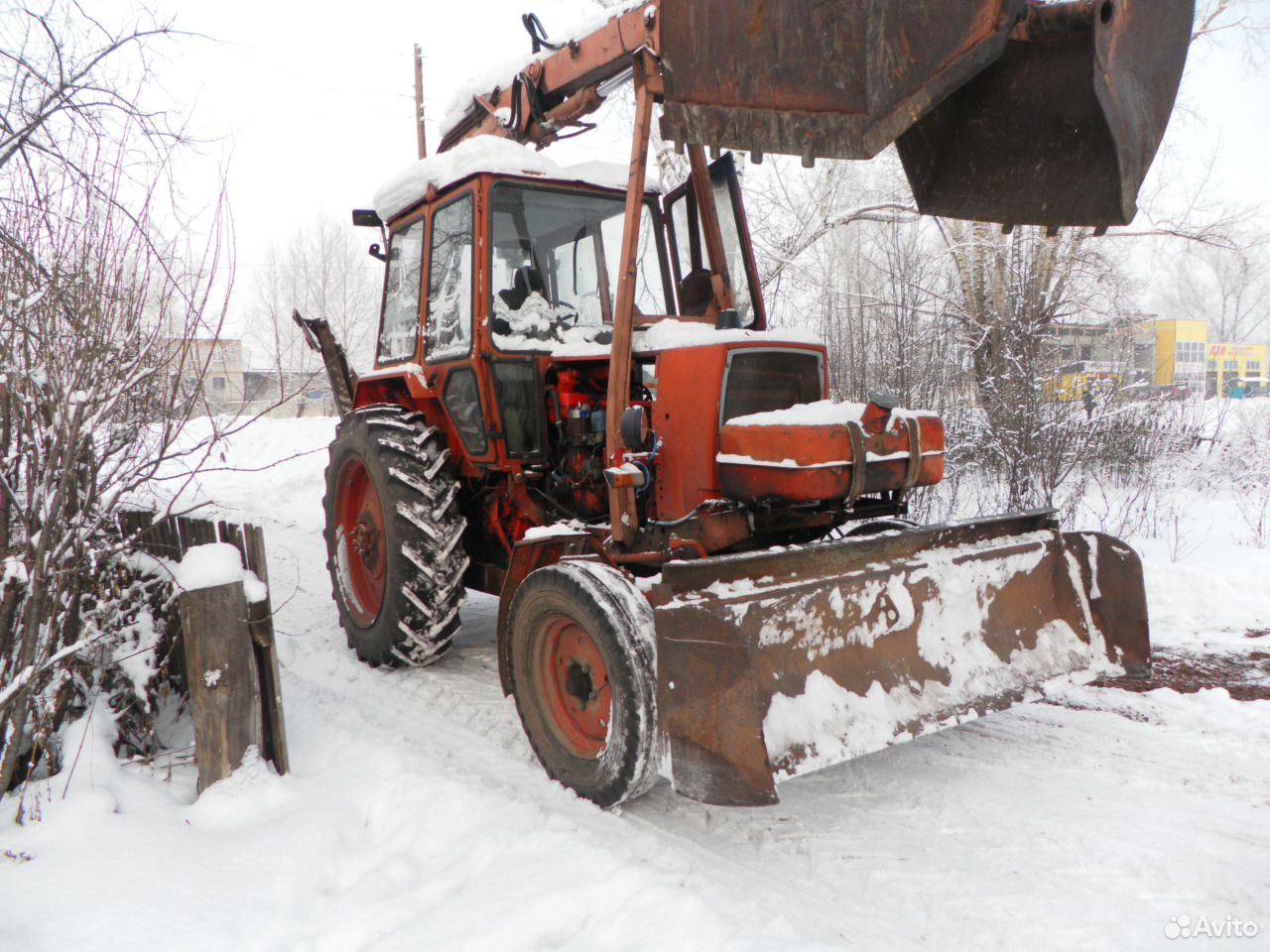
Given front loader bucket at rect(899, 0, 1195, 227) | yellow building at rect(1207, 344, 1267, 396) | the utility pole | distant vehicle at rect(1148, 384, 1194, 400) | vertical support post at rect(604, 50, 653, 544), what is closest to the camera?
front loader bucket at rect(899, 0, 1195, 227)

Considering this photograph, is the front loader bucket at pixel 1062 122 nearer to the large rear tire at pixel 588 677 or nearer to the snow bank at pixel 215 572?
the large rear tire at pixel 588 677

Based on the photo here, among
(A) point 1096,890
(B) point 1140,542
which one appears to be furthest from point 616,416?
(B) point 1140,542

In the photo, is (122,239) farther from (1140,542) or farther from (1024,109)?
(1140,542)

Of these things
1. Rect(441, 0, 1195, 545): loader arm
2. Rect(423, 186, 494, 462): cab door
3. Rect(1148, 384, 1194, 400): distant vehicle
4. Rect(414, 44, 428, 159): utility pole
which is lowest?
Rect(1148, 384, 1194, 400): distant vehicle

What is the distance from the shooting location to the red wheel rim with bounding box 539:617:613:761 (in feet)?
10.7

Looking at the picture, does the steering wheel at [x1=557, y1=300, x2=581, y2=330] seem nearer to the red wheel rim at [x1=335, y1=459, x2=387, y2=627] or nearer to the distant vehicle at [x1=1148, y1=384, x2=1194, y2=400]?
the red wheel rim at [x1=335, y1=459, x2=387, y2=627]

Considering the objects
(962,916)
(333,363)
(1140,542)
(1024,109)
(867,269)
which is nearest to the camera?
(962,916)

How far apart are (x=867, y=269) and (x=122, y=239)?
13920mm

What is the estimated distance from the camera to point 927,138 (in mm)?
3582

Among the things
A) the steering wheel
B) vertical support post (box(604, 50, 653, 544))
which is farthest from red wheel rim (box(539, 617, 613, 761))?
the steering wheel

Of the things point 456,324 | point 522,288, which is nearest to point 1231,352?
point 522,288

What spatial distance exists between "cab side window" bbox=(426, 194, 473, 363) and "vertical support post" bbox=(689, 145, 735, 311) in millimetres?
1154

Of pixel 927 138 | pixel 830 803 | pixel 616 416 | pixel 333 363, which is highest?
pixel 927 138

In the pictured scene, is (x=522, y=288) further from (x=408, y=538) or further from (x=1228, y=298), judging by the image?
(x=1228, y=298)
